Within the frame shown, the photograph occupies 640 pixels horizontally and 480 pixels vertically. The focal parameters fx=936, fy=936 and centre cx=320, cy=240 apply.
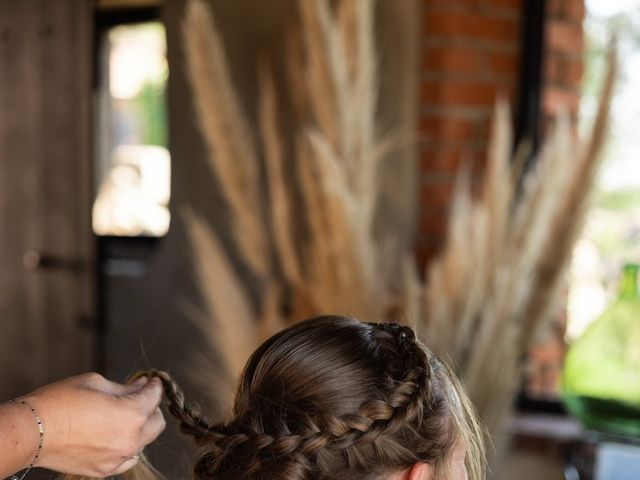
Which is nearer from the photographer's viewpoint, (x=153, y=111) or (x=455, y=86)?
(x=455, y=86)

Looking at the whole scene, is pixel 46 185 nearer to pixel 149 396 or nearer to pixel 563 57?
pixel 563 57

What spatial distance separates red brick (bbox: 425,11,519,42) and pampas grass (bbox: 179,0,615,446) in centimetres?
46

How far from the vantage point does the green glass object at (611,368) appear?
1.71 meters

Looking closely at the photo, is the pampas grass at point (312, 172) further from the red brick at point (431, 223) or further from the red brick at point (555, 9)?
the red brick at point (555, 9)

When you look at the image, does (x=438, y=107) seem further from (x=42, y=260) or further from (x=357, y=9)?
(x=42, y=260)

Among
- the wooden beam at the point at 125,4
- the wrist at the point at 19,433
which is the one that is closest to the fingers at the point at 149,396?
the wrist at the point at 19,433

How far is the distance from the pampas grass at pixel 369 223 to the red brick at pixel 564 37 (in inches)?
20.1

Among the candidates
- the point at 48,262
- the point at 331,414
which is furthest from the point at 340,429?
the point at 48,262

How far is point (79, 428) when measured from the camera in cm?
81

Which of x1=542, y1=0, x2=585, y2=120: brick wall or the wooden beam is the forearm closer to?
x1=542, y1=0, x2=585, y2=120: brick wall

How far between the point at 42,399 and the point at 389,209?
5.59 ft

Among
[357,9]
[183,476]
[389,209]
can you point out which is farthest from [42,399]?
[389,209]

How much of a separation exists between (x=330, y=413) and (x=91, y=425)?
Result: 9.3 inches

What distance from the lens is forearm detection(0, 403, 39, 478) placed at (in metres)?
0.77
